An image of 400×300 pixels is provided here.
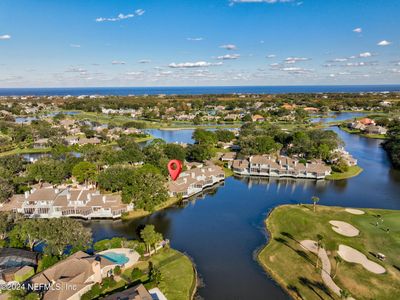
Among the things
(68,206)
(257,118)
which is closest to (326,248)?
(68,206)

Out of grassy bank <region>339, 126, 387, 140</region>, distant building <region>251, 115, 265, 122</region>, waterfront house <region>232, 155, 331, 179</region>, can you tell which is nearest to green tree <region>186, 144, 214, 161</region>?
waterfront house <region>232, 155, 331, 179</region>

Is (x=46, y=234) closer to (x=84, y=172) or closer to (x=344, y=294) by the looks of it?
(x=84, y=172)

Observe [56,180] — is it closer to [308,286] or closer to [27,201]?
[27,201]

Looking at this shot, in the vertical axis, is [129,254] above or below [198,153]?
below

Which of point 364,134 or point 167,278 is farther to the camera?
point 364,134

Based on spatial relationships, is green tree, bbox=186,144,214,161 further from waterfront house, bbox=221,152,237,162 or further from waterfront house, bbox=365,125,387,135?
waterfront house, bbox=365,125,387,135

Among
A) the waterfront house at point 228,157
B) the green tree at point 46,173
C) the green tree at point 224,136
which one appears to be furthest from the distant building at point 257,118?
the green tree at point 46,173
